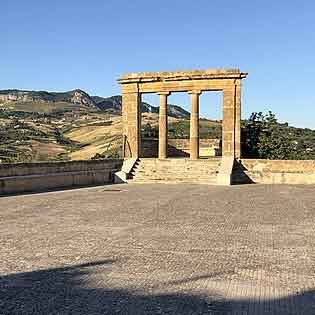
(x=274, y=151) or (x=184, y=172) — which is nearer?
(x=184, y=172)

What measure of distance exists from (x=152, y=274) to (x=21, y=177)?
502 inches

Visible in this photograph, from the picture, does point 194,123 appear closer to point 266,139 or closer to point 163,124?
point 163,124

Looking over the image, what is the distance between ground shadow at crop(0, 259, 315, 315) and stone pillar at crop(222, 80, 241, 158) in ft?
61.1

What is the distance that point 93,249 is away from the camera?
7977 mm

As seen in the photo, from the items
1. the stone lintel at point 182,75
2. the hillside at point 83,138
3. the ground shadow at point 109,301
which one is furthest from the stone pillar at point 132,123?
the ground shadow at point 109,301

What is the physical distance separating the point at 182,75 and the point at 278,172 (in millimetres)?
7498

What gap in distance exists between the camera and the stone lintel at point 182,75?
2426cm

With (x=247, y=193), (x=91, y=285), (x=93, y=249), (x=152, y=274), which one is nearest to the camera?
(x=91, y=285)

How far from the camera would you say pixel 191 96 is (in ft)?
83.3

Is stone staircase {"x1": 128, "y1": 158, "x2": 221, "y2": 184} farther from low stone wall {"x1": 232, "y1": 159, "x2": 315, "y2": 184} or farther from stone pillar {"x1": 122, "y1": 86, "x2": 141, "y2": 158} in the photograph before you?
stone pillar {"x1": 122, "y1": 86, "x2": 141, "y2": 158}

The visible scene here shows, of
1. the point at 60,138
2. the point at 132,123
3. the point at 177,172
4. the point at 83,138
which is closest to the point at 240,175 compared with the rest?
the point at 177,172

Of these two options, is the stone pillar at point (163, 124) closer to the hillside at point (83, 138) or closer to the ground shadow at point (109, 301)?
the hillside at point (83, 138)

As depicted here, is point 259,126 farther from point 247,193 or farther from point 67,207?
point 67,207

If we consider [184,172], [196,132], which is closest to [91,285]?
[184,172]
